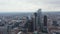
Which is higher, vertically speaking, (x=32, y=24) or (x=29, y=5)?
(x=29, y=5)

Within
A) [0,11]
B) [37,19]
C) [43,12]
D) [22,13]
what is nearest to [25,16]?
[22,13]

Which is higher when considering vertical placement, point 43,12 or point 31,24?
point 43,12

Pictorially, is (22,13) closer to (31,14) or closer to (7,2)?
(31,14)

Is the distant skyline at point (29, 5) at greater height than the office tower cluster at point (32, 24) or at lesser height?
greater

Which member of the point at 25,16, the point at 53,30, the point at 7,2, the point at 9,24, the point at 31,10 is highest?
the point at 7,2

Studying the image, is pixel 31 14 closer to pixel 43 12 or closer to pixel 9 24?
pixel 43 12

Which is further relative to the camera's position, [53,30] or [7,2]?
[7,2]

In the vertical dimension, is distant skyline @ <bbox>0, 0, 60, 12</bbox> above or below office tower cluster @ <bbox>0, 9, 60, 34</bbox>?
above

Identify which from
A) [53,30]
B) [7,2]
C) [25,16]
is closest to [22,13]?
[25,16]
